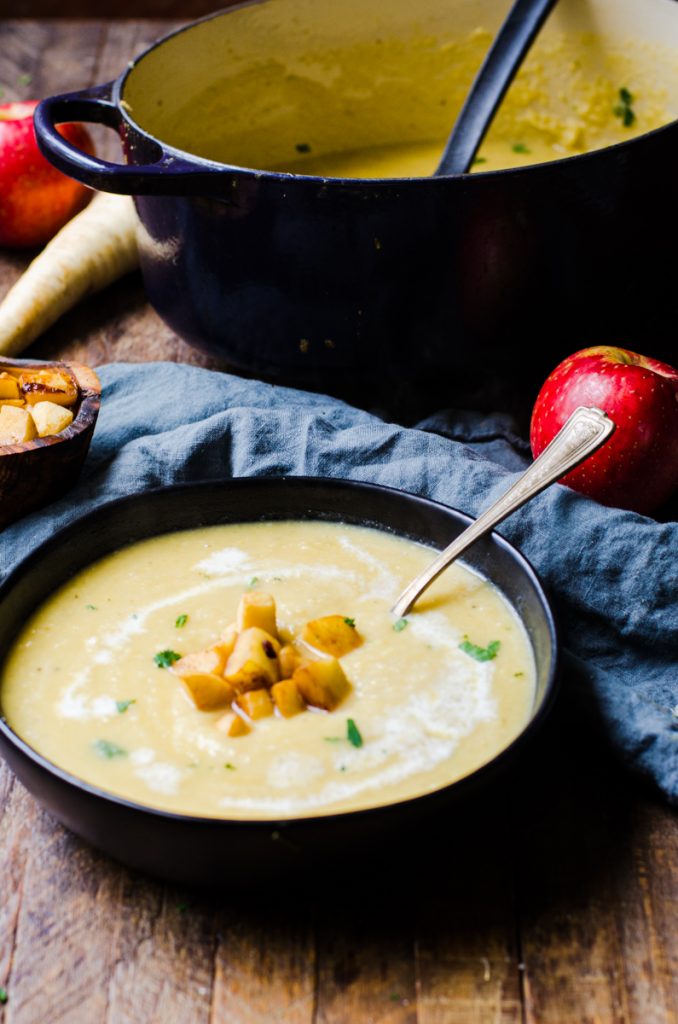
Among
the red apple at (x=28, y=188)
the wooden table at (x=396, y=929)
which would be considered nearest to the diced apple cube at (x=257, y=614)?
the wooden table at (x=396, y=929)

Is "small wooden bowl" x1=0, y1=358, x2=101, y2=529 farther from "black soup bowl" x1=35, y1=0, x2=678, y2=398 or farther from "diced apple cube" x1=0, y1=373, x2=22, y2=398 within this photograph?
"black soup bowl" x1=35, y1=0, x2=678, y2=398

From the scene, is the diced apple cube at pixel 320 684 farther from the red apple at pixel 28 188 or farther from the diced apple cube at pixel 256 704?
the red apple at pixel 28 188

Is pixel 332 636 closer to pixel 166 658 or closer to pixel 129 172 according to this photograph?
pixel 166 658

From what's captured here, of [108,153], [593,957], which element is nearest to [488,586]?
[593,957]

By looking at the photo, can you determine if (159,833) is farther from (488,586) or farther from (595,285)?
(595,285)

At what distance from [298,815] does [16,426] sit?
0.94 meters

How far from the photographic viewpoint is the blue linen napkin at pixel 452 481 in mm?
1860

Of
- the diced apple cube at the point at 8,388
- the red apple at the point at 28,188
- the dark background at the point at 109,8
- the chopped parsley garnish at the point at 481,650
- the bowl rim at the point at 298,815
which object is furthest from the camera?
the dark background at the point at 109,8

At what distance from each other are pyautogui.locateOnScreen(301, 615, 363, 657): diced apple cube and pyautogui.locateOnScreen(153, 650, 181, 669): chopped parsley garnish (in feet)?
0.60

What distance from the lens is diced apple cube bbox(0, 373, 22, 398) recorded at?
2.14 meters

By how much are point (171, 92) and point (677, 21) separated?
1.19 m

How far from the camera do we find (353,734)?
156cm

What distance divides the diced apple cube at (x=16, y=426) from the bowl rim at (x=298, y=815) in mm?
235

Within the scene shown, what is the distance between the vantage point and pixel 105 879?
1.55 m
